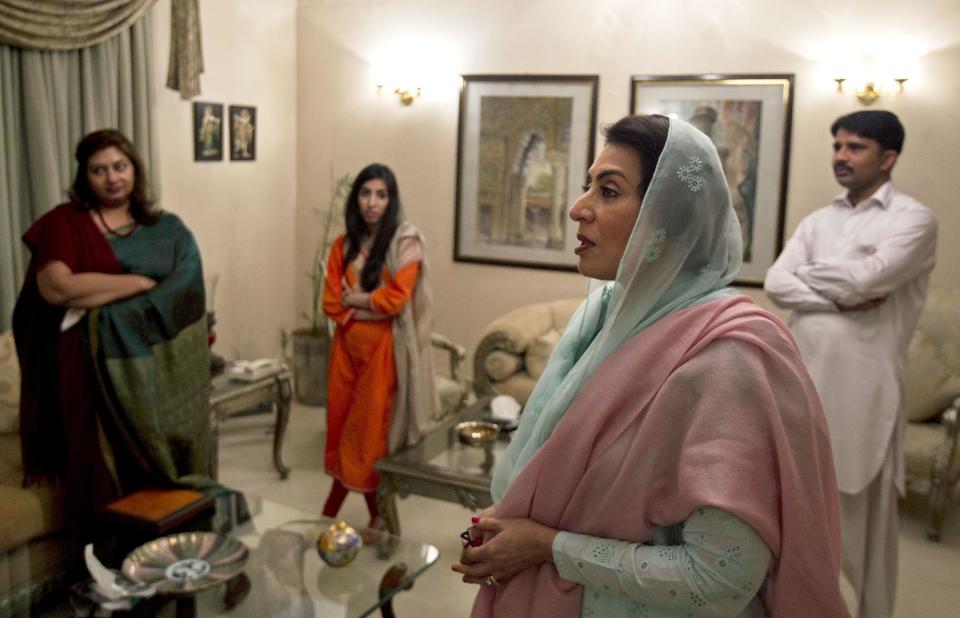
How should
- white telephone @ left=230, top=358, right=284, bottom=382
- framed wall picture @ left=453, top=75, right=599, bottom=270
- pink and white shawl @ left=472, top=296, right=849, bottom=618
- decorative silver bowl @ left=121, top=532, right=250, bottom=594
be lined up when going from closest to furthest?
pink and white shawl @ left=472, top=296, right=849, bottom=618 < decorative silver bowl @ left=121, top=532, right=250, bottom=594 < white telephone @ left=230, top=358, right=284, bottom=382 < framed wall picture @ left=453, top=75, right=599, bottom=270

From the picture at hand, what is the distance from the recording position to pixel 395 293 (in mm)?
3443

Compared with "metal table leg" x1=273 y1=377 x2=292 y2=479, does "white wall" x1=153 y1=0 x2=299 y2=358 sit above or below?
above

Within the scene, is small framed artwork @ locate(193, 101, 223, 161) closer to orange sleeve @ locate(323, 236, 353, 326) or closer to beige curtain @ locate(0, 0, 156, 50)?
beige curtain @ locate(0, 0, 156, 50)

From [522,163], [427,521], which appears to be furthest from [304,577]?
[522,163]

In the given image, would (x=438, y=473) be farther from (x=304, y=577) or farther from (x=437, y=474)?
(x=304, y=577)

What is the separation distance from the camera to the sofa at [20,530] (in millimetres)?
2441

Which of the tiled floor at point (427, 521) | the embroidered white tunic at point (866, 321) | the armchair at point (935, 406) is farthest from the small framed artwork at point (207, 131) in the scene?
the armchair at point (935, 406)

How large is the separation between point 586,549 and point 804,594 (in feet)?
1.01

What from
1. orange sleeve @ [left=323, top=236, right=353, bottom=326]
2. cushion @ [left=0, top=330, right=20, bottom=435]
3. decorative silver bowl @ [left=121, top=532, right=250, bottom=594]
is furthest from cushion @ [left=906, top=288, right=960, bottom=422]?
cushion @ [left=0, top=330, right=20, bottom=435]

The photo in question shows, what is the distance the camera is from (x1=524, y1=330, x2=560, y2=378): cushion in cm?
458

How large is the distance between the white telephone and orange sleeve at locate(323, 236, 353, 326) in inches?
32.3

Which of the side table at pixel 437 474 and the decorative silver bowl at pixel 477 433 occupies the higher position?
the decorative silver bowl at pixel 477 433

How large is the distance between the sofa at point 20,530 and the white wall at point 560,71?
2.78 metres

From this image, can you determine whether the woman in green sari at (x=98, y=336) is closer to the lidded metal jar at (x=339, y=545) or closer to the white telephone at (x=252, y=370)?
the lidded metal jar at (x=339, y=545)
